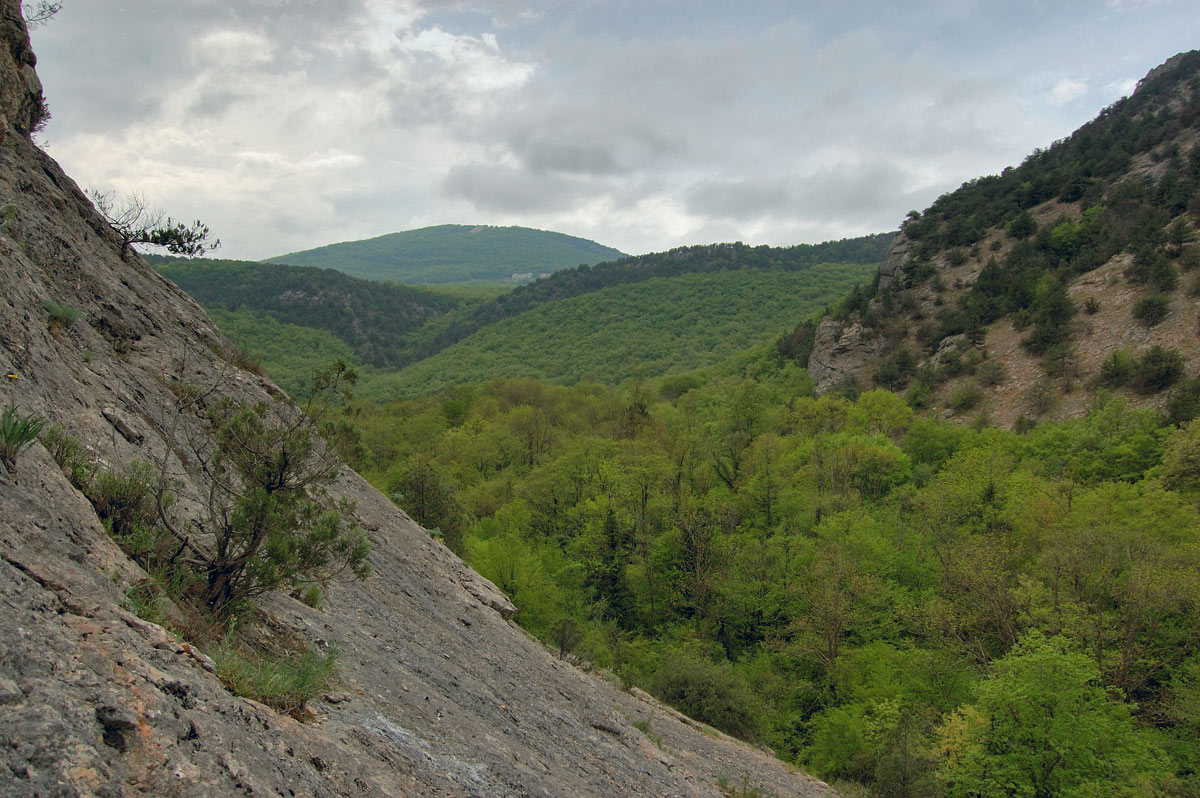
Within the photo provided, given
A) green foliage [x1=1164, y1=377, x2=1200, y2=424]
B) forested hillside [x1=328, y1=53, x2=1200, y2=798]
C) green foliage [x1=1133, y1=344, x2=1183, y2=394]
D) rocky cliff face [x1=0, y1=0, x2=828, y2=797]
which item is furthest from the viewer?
green foliage [x1=1133, y1=344, x2=1183, y2=394]

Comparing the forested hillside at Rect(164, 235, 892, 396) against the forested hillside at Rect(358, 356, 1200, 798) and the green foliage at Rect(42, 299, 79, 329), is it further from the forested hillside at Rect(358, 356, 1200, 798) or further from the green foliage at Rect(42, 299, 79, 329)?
the green foliage at Rect(42, 299, 79, 329)

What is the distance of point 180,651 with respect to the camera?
4.14 metres

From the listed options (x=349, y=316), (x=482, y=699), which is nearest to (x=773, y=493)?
(x=482, y=699)

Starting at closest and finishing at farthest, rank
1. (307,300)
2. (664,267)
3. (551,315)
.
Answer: (551,315) < (307,300) < (664,267)

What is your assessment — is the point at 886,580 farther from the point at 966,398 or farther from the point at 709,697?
the point at 966,398

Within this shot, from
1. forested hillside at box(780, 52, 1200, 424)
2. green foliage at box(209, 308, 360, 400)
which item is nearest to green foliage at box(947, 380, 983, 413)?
forested hillside at box(780, 52, 1200, 424)

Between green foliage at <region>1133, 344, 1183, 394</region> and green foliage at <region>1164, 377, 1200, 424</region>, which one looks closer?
green foliage at <region>1164, 377, 1200, 424</region>

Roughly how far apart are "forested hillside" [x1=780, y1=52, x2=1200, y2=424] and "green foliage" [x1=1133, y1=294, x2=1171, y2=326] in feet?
0.22

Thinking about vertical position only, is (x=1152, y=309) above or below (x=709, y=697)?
above

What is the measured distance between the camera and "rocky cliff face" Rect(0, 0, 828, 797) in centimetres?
329

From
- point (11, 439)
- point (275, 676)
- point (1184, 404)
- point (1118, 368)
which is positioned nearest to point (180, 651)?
point (275, 676)

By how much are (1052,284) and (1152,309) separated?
930 centimetres

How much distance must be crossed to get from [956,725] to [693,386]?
56.2 meters

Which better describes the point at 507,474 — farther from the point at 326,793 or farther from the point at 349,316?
the point at 349,316
